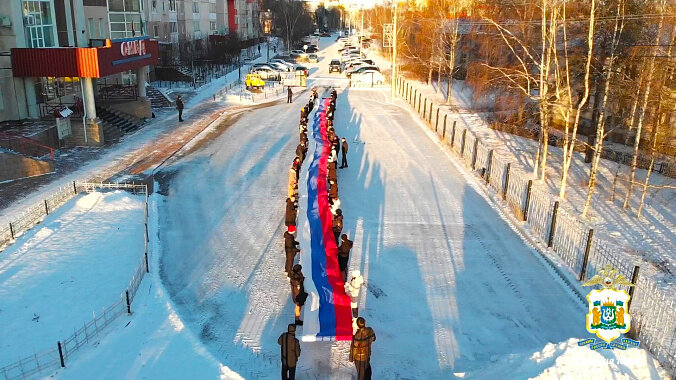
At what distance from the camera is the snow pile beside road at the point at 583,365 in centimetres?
714

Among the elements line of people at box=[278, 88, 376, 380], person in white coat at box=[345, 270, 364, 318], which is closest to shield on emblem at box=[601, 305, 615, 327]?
line of people at box=[278, 88, 376, 380]

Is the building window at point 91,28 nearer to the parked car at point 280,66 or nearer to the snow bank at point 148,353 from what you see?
the parked car at point 280,66

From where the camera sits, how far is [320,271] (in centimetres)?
1097

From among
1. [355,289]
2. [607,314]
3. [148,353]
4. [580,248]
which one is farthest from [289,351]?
[580,248]

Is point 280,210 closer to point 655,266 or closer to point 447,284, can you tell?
point 447,284

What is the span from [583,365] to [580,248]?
6.13 meters

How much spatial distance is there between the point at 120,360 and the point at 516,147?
1975 centimetres

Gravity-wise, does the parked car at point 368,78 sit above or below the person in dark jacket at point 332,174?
above

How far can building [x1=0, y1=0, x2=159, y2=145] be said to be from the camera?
817 inches

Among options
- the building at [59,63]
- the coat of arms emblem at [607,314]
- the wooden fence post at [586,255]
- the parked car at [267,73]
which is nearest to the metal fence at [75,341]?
the coat of arms emblem at [607,314]

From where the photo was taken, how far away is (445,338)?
924 centimetres

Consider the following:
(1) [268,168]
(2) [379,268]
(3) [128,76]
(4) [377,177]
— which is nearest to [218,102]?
(3) [128,76]

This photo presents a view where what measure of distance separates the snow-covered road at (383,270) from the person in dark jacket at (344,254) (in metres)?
0.68

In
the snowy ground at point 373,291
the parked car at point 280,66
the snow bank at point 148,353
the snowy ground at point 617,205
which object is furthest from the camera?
the parked car at point 280,66
